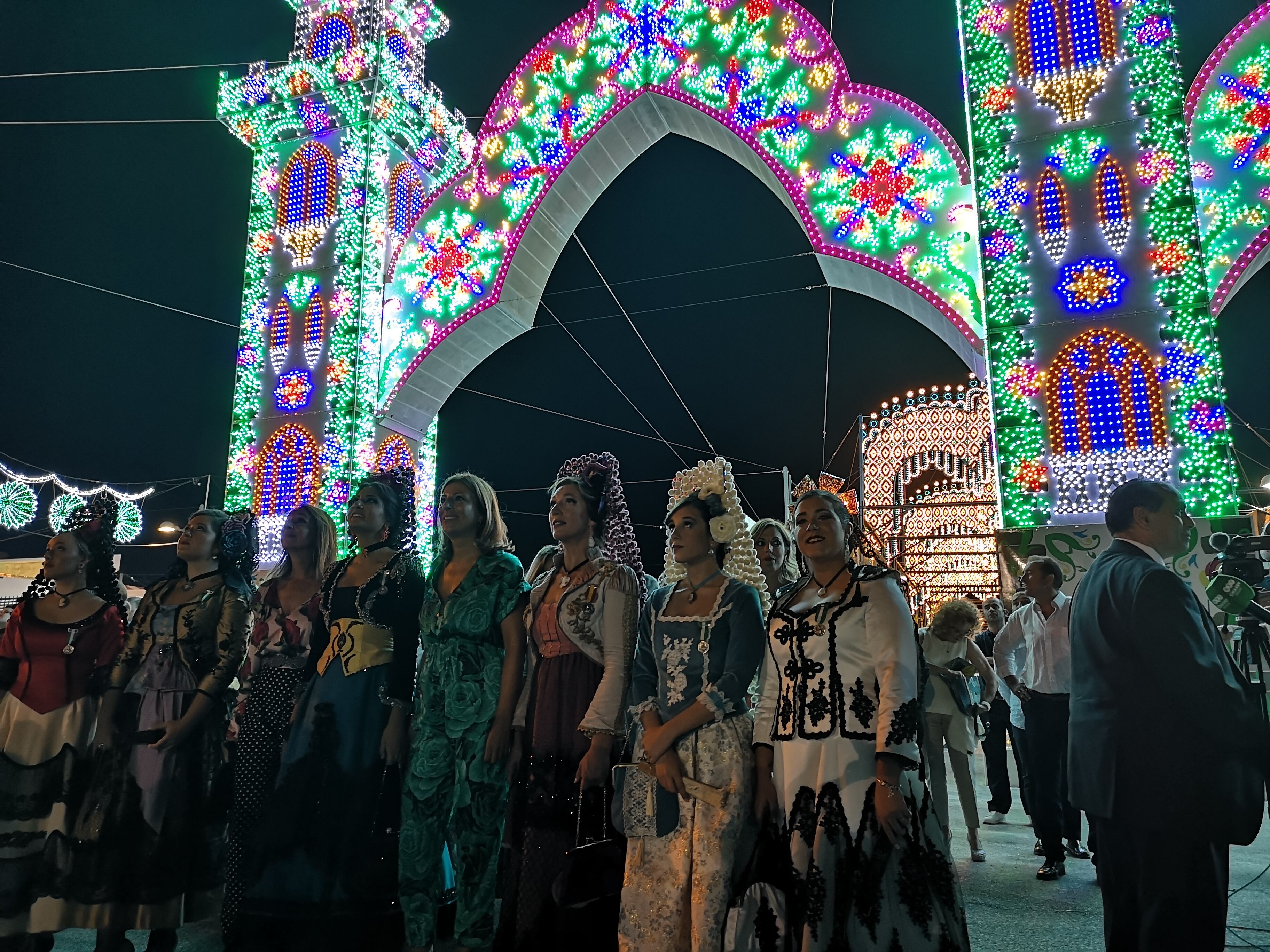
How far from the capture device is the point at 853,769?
91.2 inches

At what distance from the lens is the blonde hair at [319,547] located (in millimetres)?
3516

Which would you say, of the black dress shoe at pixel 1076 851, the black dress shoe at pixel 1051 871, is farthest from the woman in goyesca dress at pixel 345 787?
the black dress shoe at pixel 1076 851

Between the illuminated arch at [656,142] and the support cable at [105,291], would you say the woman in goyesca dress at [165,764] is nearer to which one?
the illuminated arch at [656,142]

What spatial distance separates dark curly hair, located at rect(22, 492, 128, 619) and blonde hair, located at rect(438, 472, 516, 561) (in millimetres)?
1452

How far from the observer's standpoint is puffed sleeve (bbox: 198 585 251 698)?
3.22 meters

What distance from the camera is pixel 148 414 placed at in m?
17.1

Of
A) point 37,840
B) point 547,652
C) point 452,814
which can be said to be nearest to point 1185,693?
point 547,652

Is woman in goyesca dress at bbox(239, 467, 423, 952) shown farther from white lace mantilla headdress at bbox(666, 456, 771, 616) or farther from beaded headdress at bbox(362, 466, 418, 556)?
white lace mantilla headdress at bbox(666, 456, 771, 616)

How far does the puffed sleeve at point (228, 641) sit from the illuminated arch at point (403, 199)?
353 inches

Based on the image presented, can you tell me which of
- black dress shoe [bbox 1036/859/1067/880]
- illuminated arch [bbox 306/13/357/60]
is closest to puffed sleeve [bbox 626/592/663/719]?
black dress shoe [bbox 1036/859/1067/880]

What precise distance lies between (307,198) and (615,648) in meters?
10.5

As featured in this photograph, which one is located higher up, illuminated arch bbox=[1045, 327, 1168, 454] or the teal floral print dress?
illuminated arch bbox=[1045, 327, 1168, 454]

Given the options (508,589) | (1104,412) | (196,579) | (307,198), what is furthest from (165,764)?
(307,198)

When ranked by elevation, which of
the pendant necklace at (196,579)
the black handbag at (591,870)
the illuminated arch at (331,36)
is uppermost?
the illuminated arch at (331,36)
